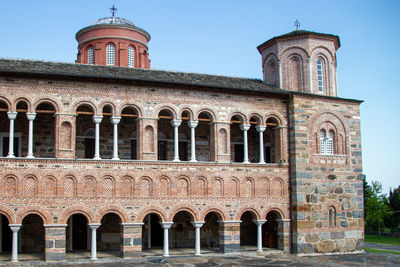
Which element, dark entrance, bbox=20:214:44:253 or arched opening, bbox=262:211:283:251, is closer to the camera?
dark entrance, bbox=20:214:44:253

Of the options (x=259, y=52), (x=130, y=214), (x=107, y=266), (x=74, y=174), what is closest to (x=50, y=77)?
(x=74, y=174)

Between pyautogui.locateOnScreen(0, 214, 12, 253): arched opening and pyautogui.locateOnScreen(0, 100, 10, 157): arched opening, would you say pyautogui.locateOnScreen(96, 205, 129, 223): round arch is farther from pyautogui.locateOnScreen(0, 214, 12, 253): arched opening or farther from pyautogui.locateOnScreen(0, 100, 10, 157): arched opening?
pyautogui.locateOnScreen(0, 100, 10, 157): arched opening

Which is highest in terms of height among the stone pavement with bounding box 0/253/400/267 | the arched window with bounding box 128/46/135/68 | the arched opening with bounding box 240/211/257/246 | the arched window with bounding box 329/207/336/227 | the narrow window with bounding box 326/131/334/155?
the arched window with bounding box 128/46/135/68

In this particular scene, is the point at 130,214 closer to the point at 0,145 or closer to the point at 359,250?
the point at 0,145

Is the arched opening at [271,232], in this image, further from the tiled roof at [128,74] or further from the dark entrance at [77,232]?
the dark entrance at [77,232]

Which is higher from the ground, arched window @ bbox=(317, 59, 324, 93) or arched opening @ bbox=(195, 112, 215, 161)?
arched window @ bbox=(317, 59, 324, 93)

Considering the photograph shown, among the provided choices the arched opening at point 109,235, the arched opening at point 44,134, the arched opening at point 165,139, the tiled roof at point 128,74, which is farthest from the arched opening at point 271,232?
the arched opening at point 44,134

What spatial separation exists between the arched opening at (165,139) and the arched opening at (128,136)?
3.89 feet

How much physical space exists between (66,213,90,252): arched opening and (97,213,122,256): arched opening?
0.57m

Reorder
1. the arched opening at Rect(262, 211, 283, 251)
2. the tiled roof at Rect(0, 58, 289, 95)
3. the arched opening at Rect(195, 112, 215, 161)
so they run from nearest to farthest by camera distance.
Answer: the tiled roof at Rect(0, 58, 289, 95)
the arched opening at Rect(262, 211, 283, 251)
the arched opening at Rect(195, 112, 215, 161)

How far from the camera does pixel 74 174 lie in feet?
59.9

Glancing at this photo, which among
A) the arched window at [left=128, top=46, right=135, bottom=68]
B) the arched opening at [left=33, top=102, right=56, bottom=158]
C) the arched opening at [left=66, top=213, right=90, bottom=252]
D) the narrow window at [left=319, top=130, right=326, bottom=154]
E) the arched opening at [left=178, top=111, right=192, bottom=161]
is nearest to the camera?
the arched opening at [left=33, top=102, right=56, bottom=158]

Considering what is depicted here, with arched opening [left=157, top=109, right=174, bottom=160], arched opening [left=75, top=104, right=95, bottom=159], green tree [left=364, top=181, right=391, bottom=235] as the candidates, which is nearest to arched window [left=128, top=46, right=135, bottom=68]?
arched opening [left=157, top=109, right=174, bottom=160]

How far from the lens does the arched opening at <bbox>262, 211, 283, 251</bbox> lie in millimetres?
22219
